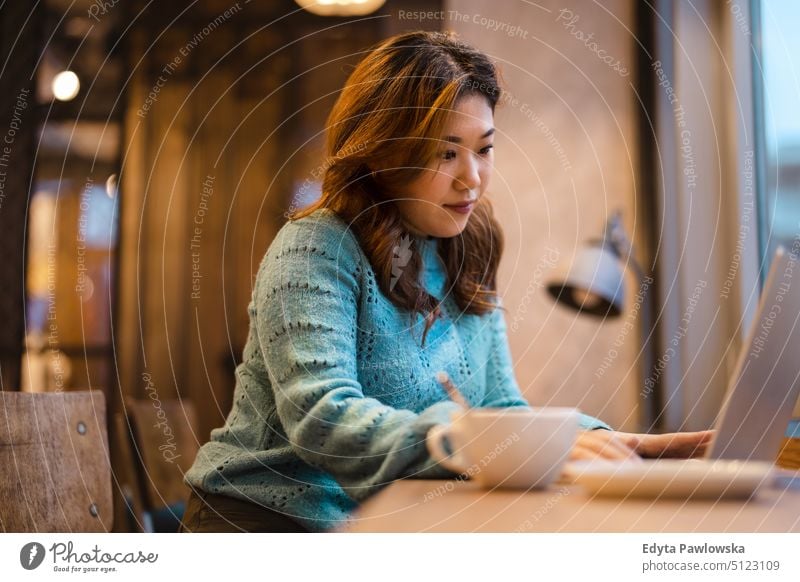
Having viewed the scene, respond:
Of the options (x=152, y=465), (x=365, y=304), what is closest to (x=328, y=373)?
(x=365, y=304)

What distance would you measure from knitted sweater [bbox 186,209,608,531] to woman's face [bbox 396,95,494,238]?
0.03m

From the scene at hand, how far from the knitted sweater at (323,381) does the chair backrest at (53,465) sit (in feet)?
0.34

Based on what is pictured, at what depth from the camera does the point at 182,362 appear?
197 cm

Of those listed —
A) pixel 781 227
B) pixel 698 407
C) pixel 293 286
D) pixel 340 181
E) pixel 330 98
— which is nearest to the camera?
pixel 293 286

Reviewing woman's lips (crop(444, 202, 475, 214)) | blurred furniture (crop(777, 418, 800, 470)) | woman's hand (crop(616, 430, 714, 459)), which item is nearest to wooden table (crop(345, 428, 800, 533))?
woman's hand (crop(616, 430, 714, 459))

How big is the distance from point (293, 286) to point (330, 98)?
4.47ft

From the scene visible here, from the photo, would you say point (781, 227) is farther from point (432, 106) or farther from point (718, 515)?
point (718, 515)

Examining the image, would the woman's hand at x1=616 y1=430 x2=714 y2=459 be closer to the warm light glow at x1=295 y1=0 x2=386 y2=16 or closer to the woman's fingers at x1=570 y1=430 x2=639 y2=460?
the woman's fingers at x1=570 y1=430 x2=639 y2=460

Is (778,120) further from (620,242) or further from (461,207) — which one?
(461,207)

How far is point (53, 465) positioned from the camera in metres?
0.69

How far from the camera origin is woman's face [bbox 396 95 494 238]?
2.42 ft

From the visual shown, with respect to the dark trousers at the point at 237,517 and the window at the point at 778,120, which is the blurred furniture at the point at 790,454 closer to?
the window at the point at 778,120
